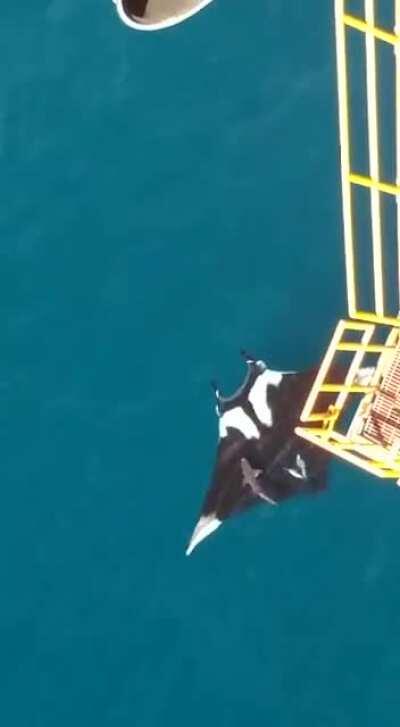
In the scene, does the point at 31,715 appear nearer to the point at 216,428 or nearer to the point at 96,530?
the point at 96,530

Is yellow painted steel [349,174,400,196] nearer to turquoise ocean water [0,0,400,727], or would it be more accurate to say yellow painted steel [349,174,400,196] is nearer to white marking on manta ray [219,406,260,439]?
turquoise ocean water [0,0,400,727]

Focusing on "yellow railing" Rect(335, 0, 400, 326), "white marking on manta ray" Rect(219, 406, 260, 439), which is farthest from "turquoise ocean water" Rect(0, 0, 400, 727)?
"yellow railing" Rect(335, 0, 400, 326)

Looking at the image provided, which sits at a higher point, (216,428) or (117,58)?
(117,58)

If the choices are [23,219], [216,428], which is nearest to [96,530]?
[216,428]

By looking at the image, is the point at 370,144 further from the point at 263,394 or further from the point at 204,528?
the point at 204,528

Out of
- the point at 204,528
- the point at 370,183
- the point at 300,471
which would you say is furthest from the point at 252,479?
the point at 370,183

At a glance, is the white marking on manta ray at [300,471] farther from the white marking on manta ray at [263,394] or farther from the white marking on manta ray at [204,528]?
the white marking on manta ray at [204,528]

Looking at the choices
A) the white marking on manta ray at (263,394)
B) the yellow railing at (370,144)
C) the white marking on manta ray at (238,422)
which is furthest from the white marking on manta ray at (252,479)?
the yellow railing at (370,144)
